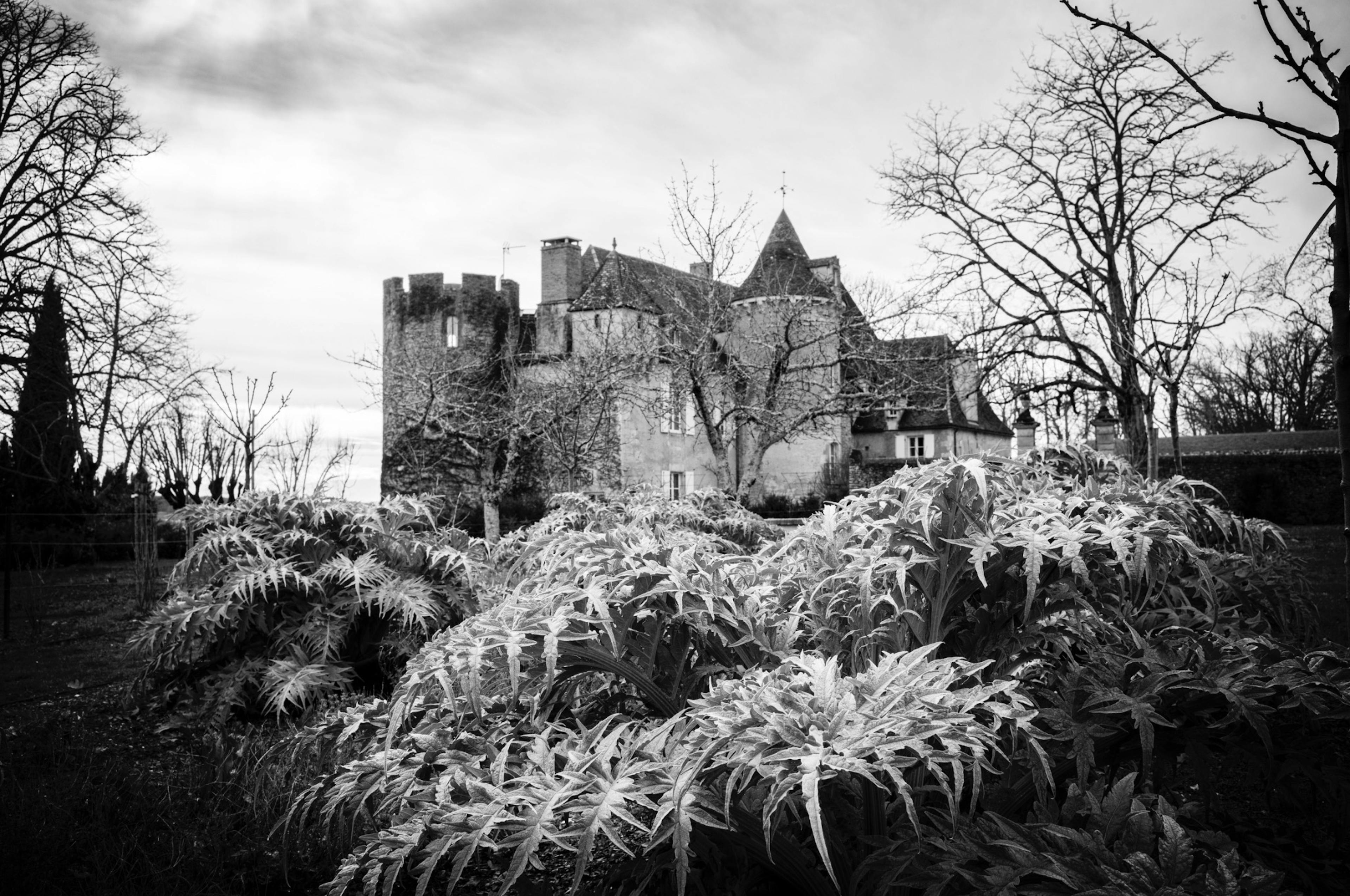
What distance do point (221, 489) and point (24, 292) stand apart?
697 cm

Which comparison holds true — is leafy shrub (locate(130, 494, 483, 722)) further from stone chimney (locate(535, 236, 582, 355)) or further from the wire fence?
stone chimney (locate(535, 236, 582, 355))

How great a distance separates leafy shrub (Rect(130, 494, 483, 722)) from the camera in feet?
16.4

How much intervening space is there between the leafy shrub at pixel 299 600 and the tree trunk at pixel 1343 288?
425 cm

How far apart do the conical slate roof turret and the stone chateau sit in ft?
0.24

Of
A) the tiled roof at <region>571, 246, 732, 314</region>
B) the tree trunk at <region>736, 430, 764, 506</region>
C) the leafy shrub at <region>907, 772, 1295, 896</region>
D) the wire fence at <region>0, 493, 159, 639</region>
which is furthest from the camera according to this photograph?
the tiled roof at <region>571, 246, 732, 314</region>

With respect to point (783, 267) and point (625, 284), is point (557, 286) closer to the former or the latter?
point (625, 284)

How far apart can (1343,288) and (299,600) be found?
17.2 feet

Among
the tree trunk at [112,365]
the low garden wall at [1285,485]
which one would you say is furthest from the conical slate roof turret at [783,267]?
the tree trunk at [112,365]

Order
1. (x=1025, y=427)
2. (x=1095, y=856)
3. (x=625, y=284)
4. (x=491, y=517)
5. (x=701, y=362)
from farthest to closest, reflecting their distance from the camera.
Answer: (x=625, y=284), (x=1025, y=427), (x=491, y=517), (x=701, y=362), (x=1095, y=856)

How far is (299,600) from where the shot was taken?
5383mm

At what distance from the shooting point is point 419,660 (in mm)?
2629

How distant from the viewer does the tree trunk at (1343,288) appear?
197 centimetres

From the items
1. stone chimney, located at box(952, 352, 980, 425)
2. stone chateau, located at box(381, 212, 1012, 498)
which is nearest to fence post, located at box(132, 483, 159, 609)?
stone chateau, located at box(381, 212, 1012, 498)

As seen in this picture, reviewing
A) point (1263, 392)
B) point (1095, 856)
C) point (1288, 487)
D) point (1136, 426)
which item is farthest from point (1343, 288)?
point (1263, 392)
